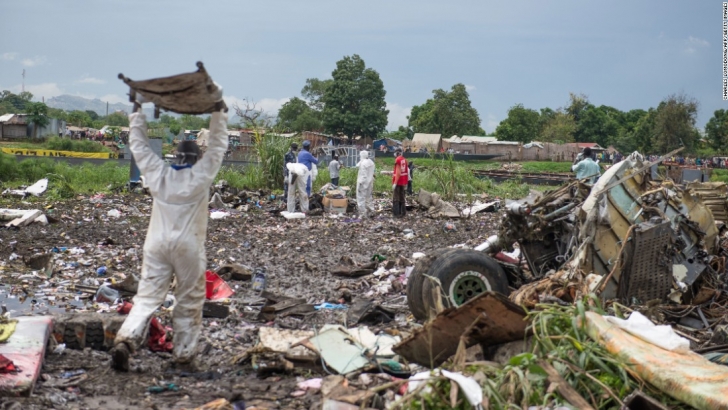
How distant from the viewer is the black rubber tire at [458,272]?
6.92m

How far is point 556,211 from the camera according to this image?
7.45 metres

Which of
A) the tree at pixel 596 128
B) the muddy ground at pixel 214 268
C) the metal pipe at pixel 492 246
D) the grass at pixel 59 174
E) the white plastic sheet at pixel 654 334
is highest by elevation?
the tree at pixel 596 128

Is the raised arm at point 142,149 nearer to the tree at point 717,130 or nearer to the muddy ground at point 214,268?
the muddy ground at point 214,268

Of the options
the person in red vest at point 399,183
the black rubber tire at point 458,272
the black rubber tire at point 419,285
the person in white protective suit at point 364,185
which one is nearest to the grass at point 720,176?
the person in red vest at point 399,183

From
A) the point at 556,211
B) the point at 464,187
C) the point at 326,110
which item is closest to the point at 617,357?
the point at 556,211

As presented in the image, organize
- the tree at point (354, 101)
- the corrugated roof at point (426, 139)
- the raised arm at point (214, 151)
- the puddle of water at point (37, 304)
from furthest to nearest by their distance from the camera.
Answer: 1. the tree at point (354, 101)
2. the corrugated roof at point (426, 139)
3. the puddle of water at point (37, 304)
4. the raised arm at point (214, 151)

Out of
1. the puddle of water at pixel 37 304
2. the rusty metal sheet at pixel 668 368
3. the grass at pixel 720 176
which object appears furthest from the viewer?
the grass at pixel 720 176

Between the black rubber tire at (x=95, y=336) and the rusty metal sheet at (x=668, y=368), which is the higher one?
the rusty metal sheet at (x=668, y=368)

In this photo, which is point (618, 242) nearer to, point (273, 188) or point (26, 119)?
point (273, 188)

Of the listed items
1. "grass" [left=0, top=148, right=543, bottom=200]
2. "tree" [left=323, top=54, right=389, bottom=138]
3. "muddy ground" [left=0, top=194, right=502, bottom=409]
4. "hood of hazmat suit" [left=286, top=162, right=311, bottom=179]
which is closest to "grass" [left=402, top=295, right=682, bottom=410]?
"muddy ground" [left=0, top=194, right=502, bottom=409]

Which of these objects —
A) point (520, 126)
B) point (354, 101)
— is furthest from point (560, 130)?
point (354, 101)

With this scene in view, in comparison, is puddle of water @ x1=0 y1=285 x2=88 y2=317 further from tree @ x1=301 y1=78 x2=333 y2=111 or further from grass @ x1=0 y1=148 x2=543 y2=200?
tree @ x1=301 y1=78 x2=333 y2=111

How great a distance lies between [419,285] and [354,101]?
5990 centimetres

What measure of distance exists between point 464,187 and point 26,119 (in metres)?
40.5
